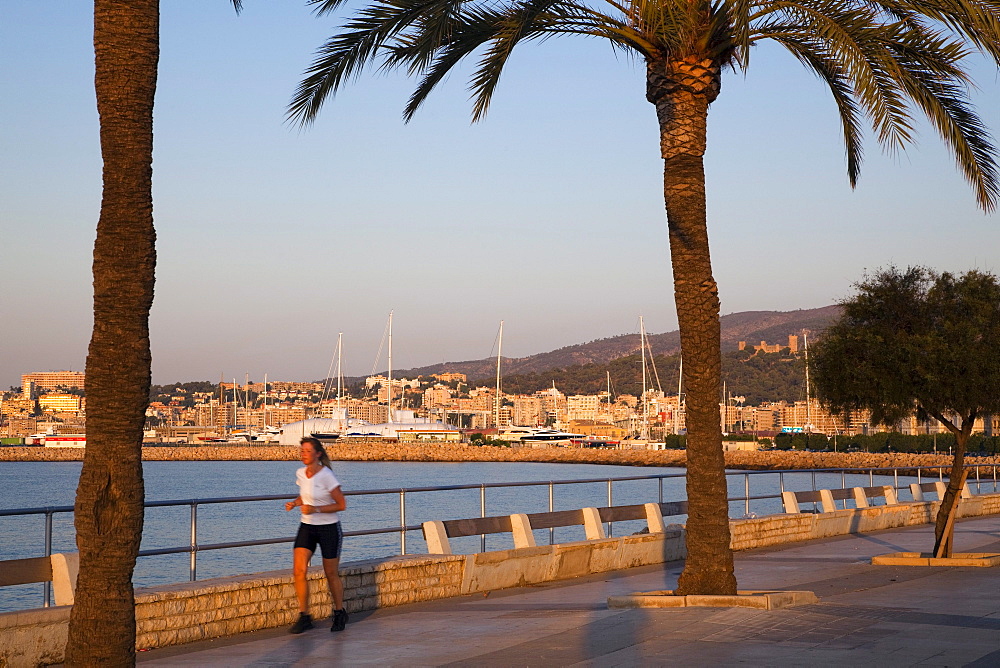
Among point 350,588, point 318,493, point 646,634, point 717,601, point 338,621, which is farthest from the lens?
point 350,588

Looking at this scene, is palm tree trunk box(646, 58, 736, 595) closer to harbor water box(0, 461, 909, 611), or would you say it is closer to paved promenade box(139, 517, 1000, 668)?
paved promenade box(139, 517, 1000, 668)

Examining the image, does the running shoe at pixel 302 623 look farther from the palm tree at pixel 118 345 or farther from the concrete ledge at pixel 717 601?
the palm tree at pixel 118 345

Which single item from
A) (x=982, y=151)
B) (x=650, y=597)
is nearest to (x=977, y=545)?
(x=982, y=151)

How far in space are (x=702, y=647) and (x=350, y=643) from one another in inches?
116

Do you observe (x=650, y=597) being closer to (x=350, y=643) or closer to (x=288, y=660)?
(x=350, y=643)

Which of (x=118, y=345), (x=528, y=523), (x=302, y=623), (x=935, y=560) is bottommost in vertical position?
(x=935, y=560)

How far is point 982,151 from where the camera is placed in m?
13.3

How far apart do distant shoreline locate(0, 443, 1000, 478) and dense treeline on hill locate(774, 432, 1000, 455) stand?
4.69 m

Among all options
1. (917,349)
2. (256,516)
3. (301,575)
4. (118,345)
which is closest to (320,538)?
(301,575)

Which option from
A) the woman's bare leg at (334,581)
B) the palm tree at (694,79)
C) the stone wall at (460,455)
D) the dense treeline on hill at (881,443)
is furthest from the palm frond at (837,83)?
the stone wall at (460,455)

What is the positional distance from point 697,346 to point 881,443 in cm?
11282

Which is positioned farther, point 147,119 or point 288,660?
point 288,660

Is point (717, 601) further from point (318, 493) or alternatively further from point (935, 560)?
point (935, 560)

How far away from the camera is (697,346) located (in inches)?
464
